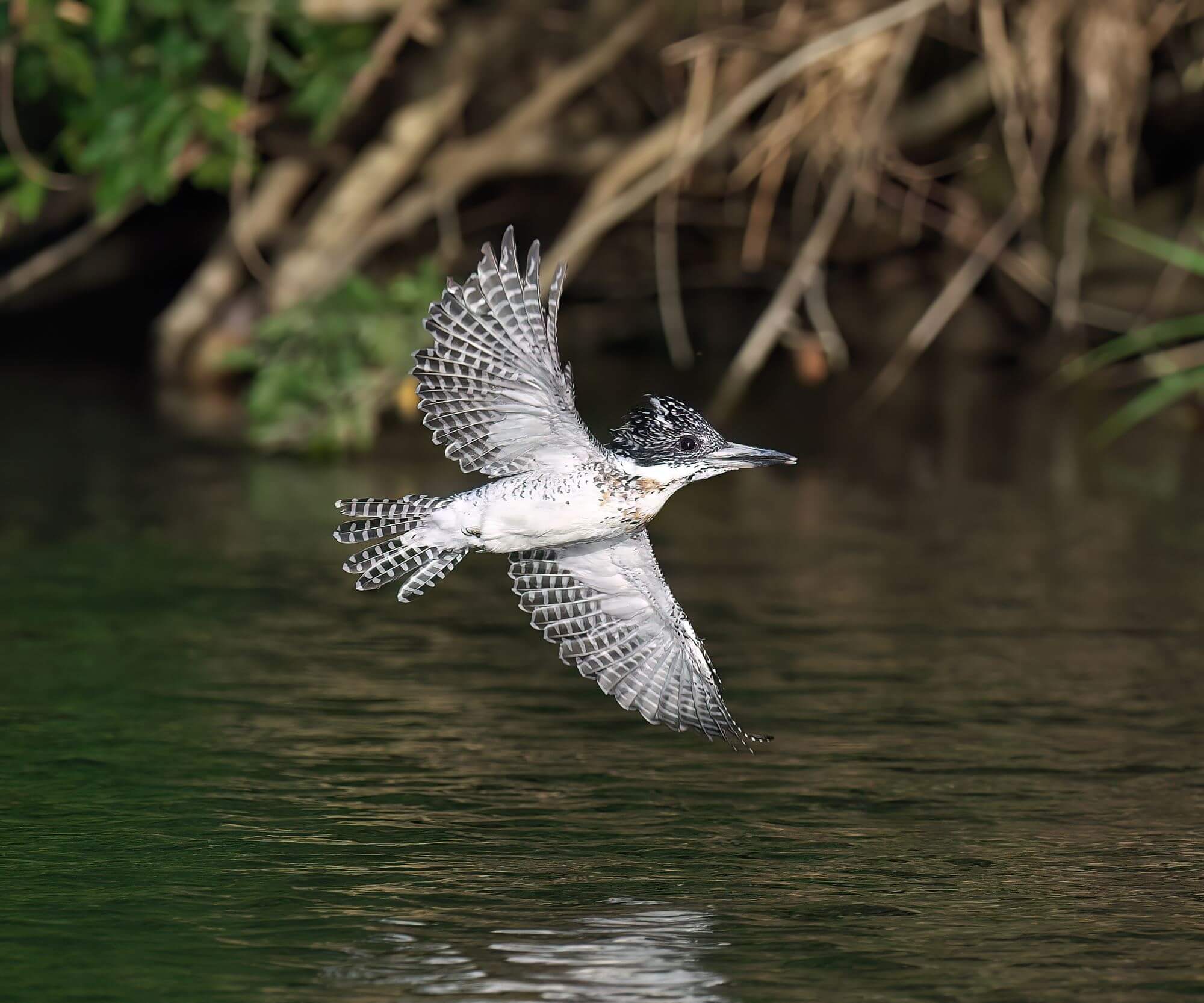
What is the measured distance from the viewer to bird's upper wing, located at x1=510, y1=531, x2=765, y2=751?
16.3 ft

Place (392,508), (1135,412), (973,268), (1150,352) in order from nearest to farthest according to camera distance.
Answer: (392,508) → (973,268) → (1135,412) → (1150,352)

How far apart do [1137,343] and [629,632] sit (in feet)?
15.4

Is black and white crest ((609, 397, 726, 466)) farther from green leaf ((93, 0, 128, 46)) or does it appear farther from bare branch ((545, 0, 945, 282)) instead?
green leaf ((93, 0, 128, 46))

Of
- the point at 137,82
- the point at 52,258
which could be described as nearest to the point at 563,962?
the point at 137,82

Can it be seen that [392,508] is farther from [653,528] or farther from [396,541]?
[653,528]

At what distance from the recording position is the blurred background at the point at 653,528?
4.16 meters

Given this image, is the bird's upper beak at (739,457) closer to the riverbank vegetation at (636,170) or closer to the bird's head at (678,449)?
the bird's head at (678,449)

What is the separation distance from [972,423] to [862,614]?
175 inches

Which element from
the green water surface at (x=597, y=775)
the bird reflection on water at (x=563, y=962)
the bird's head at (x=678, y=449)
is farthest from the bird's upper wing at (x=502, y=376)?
the bird reflection on water at (x=563, y=962)

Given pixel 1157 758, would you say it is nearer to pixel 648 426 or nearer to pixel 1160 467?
pixel 648 426

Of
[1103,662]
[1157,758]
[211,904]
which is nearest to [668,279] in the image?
[1103,662]

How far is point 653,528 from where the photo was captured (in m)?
8.75

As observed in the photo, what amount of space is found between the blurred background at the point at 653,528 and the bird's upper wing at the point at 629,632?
227 millimetres

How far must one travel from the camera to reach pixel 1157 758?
211 inches
